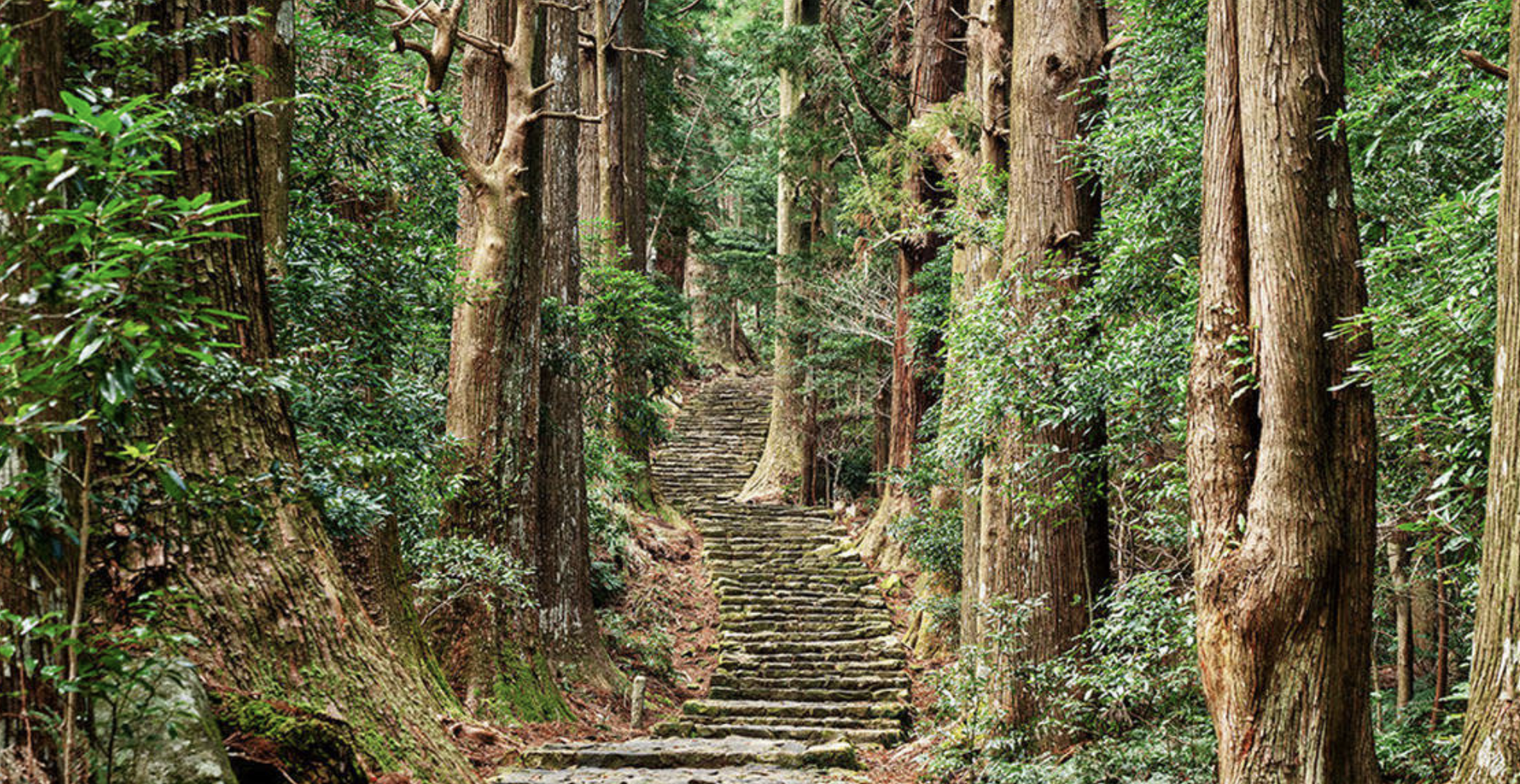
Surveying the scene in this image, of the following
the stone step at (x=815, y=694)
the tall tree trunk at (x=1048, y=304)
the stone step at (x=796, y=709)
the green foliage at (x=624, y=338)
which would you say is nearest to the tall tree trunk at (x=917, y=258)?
the stone step at (x=815, y=694)

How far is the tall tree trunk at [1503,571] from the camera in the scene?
309cm

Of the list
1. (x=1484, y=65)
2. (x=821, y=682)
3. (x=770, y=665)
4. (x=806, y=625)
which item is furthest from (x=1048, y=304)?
(x=806, y=625)

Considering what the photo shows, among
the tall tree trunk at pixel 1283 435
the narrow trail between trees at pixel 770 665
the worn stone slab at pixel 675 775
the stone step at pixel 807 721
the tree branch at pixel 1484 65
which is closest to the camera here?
the tree branch at pixel 1484 65

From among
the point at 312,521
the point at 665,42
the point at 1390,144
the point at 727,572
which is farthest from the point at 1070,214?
the point at 665,42

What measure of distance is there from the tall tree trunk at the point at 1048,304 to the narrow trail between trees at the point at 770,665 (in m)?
1.91

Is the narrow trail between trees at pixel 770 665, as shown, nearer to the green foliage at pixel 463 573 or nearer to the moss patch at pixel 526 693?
Answer: the moss patch at pixel 526 693

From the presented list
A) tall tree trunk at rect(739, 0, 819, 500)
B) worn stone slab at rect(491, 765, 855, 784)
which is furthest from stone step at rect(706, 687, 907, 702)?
tall tree trunk at rect(739, 0, 819, 500)

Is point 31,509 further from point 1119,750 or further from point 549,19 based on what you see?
point 549,19

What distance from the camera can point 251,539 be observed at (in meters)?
3.34

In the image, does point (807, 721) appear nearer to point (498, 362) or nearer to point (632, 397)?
point (632, 397)

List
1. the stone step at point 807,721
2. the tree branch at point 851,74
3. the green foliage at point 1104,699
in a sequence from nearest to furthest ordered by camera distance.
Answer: the green foliage at point 1104,699, the stone step at point 807,721, the tree branch at point 851,74

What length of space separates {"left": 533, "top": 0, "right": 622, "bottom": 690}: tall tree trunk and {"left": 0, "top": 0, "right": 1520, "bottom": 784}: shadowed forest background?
50 millimetres

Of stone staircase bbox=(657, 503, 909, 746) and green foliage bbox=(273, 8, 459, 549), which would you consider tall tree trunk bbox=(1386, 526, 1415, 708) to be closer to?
stone staircase bbox=(657, 503, 909, 746)

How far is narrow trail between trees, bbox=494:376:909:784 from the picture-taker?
718 cm
